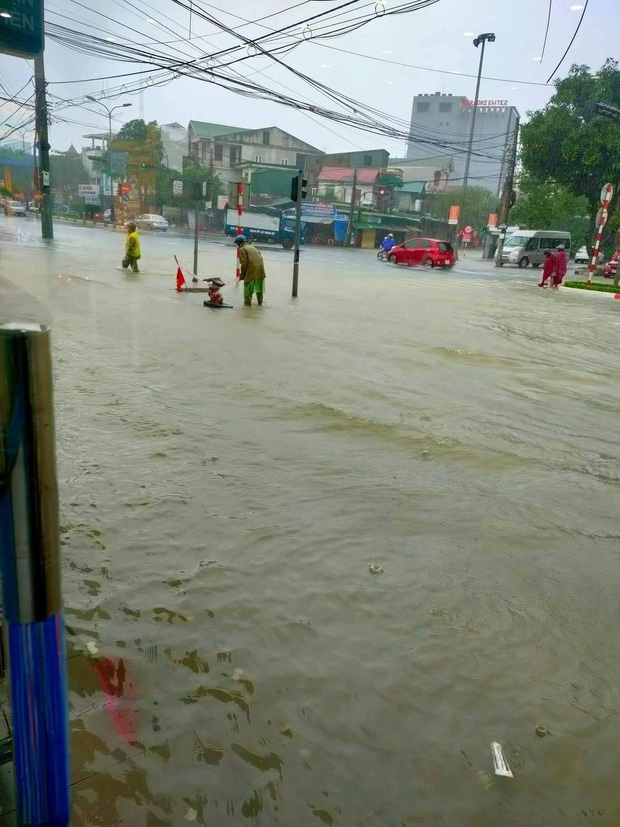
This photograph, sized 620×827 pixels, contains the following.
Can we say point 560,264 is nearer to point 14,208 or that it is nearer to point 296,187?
point 296,187

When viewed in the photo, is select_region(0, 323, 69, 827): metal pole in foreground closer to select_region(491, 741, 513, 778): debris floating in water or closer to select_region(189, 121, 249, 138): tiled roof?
select_region(491, 741, 513, 778): debris floating in water

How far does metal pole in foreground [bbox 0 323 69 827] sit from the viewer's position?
103 centimetres

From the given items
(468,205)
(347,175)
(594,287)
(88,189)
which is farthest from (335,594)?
(468,205)

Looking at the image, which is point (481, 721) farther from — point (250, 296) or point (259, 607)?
point (250, 296)

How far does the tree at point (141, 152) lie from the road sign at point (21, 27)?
40.1 meters

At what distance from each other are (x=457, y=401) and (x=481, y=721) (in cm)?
441

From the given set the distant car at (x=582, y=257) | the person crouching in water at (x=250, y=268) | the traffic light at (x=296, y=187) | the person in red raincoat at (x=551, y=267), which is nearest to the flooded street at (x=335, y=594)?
the person crouching in water at (x=250, y=268)


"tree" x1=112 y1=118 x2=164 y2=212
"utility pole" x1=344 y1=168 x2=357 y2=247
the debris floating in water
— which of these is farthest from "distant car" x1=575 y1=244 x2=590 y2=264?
the debris floating in water

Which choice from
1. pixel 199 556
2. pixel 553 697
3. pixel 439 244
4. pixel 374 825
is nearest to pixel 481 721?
pixel 553 697

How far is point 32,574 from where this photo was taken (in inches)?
43.5

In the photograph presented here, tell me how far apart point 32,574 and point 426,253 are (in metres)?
32.1

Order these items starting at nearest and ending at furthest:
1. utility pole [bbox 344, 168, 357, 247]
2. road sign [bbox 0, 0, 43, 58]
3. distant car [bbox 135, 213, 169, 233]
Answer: road sign [bbox 0, 0, 43, 58], distant car [bbox 135, 213, 169, 233], utility pole [bbox 344, 168, 357, 247]

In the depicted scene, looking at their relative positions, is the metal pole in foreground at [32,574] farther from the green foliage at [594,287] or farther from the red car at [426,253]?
the red car at [426,253]

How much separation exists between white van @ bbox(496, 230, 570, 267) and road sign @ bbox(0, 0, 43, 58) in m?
39.8
